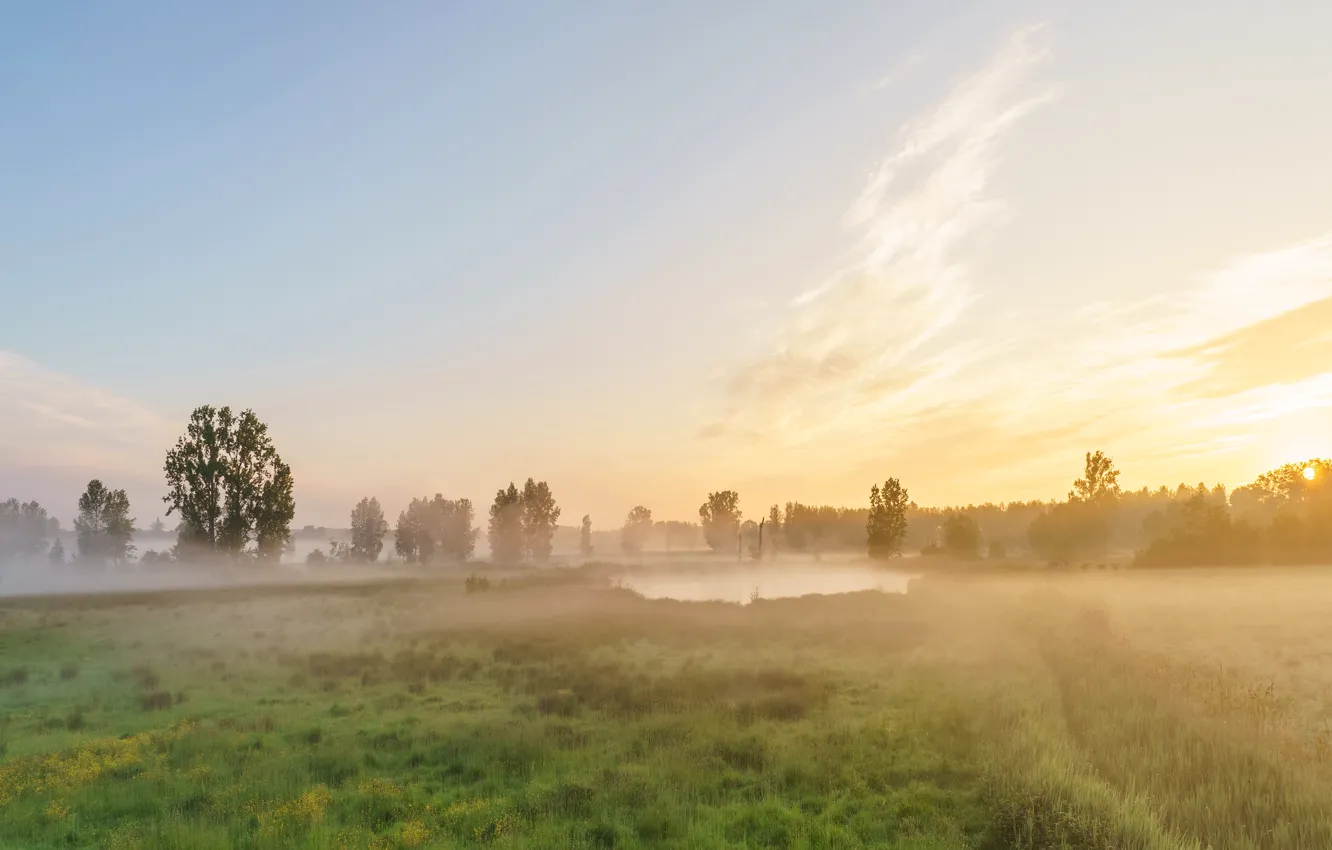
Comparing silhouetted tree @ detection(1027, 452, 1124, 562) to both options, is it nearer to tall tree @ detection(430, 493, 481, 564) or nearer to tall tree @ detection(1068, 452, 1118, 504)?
tall tree @ detection(1068, 452, 1118, 504)

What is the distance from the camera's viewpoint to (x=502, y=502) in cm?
14488

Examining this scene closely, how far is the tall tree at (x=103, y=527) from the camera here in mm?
114750

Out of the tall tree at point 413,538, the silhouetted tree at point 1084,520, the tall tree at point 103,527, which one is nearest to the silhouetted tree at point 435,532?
the tall tree at point 413,538

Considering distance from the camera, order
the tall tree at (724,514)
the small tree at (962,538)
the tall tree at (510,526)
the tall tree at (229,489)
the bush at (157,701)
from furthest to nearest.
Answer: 1. the tall tree at (724,514)
2. the tall tree at (510,526)
3. the small tree at (962,538)
4. the tall tree at (229,489)
5. the bush at (157,701)

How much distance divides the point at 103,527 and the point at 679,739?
470 ft

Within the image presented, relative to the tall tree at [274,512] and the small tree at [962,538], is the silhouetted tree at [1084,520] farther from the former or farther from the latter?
the tall tree at [274,512]

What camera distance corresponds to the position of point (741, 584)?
108375 mm

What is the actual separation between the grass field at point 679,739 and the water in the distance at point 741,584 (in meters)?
47.1

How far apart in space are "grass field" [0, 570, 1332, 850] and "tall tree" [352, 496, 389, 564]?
117705 millimetres

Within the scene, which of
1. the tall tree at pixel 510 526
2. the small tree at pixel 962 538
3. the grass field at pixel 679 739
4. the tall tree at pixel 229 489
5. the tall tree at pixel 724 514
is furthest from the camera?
the tall tree at pixel 724 514

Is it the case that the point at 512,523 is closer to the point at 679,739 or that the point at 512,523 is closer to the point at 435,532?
the point at 435,532

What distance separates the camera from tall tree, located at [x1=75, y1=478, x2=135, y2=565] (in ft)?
376

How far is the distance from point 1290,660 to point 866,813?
24.4 metres

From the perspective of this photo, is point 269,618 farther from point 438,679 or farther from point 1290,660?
point 1290,660
